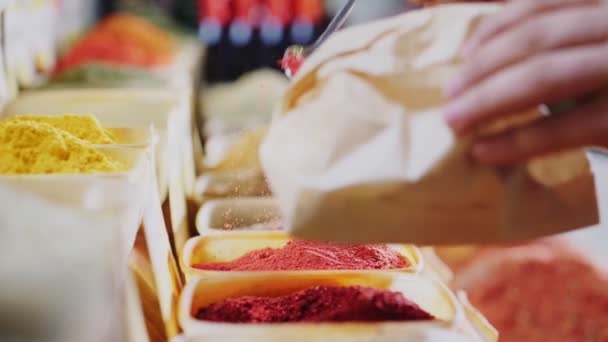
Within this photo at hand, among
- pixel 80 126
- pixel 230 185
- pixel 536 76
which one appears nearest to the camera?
pixel 536 76

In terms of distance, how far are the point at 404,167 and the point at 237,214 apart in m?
0.70

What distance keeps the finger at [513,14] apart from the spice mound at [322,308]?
13.5 inches

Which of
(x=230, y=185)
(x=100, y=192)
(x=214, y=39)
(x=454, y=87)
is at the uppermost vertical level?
(x=454, y=87)

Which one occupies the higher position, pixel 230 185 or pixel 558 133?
pixel 558 133

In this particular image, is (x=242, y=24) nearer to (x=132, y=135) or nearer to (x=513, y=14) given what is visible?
(x=132, y=135)

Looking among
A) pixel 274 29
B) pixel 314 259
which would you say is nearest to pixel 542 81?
pixel 314 259

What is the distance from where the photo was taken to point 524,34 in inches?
20.6

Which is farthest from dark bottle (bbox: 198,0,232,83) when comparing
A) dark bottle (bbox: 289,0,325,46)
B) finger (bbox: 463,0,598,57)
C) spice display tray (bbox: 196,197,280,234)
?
finger (bbox: 463,0,598,57)

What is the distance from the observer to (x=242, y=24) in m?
5.07

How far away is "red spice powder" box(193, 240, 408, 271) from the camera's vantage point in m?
0.92

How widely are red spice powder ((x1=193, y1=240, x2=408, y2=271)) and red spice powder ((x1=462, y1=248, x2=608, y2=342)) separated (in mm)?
252

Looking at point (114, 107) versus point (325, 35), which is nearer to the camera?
point (325, 35)

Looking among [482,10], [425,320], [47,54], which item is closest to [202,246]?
[425,320]

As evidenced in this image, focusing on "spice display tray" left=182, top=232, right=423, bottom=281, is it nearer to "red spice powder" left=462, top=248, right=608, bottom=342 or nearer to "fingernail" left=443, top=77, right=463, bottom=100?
"red spice powder" left=462, top=248, right=608, bottom=342
